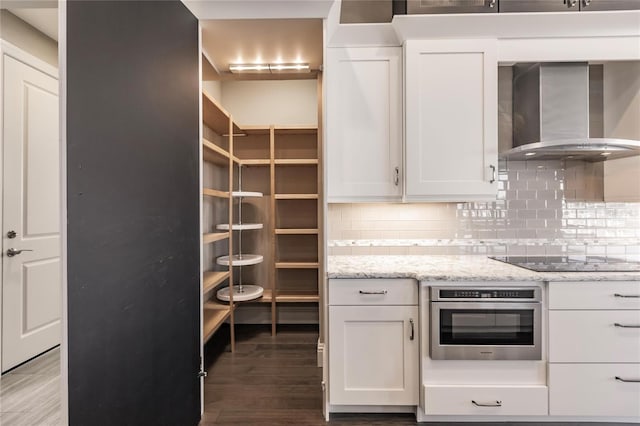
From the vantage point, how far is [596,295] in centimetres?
175

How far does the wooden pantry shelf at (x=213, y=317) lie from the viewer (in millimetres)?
2355

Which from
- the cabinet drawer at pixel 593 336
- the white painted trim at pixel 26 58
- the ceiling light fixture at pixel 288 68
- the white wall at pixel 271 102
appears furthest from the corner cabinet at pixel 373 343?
the white painted trim at pixel 26 58

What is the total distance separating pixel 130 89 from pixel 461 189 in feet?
6.04

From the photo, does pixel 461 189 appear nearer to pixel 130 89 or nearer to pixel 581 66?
pixel 581 66

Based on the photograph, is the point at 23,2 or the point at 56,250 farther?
the point at 56,250

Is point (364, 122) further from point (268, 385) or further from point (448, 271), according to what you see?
point (268, 385)

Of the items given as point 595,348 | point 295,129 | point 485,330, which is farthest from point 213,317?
point 595,348

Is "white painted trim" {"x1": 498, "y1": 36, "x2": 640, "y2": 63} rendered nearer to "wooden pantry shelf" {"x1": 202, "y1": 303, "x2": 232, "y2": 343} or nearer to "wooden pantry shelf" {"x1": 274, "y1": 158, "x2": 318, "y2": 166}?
"wooden pantry shelf" {"x1": 274, "y1": 158, "x2": 318, "y2": 166}

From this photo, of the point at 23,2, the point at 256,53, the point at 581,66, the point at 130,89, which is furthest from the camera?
the point at 256,53

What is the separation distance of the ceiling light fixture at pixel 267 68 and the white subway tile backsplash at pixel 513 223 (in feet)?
3.61

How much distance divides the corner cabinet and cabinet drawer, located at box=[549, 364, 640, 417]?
761 millimetres

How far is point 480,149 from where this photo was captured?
2002 mm

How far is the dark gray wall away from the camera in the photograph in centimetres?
114

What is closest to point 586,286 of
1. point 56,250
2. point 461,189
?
point 461,189
